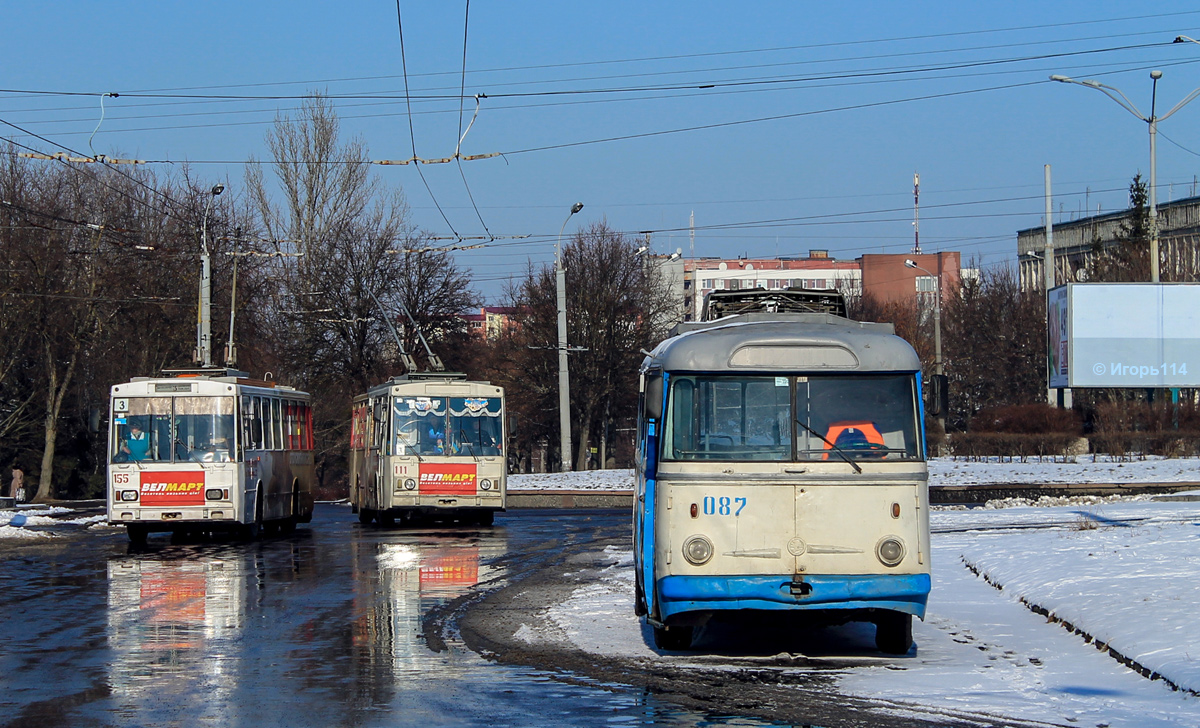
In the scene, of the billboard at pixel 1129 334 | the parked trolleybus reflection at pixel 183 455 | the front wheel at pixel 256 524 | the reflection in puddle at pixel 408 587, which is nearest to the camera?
the reflection in puddle at pixel 408 587

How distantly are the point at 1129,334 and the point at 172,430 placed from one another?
23.4 m

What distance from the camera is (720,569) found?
982cm

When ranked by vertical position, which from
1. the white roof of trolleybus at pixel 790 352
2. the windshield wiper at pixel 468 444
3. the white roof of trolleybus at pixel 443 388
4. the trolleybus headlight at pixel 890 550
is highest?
the white roof of trolleybus at pixel 443 388

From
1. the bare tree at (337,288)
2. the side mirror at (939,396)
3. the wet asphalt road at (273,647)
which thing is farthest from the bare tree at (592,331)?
the side mirror at (939,396)

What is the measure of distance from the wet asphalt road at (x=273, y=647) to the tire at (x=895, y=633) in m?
2.40

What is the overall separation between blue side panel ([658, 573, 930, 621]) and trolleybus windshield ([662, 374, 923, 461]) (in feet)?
2.89

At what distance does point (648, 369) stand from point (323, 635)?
11.8ft

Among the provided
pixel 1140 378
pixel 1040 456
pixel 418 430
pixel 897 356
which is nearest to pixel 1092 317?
pixel 1140 378

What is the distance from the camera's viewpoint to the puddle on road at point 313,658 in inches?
313

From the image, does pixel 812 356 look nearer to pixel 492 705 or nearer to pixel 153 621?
pixel 492 705

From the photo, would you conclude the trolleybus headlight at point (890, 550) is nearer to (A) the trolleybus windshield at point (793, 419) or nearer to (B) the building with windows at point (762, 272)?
(A) the trolleybus windshield at point (793, 419)

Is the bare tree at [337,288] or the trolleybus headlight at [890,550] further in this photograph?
the bare tree at [337,288]

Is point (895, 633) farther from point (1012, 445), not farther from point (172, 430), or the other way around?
point (1012, 445)

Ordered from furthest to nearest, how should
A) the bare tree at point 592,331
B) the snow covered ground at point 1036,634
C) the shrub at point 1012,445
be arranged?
the bare tree at point 592,331, the shrub at point 1012,445, the snow covered ground at point 1036,634
